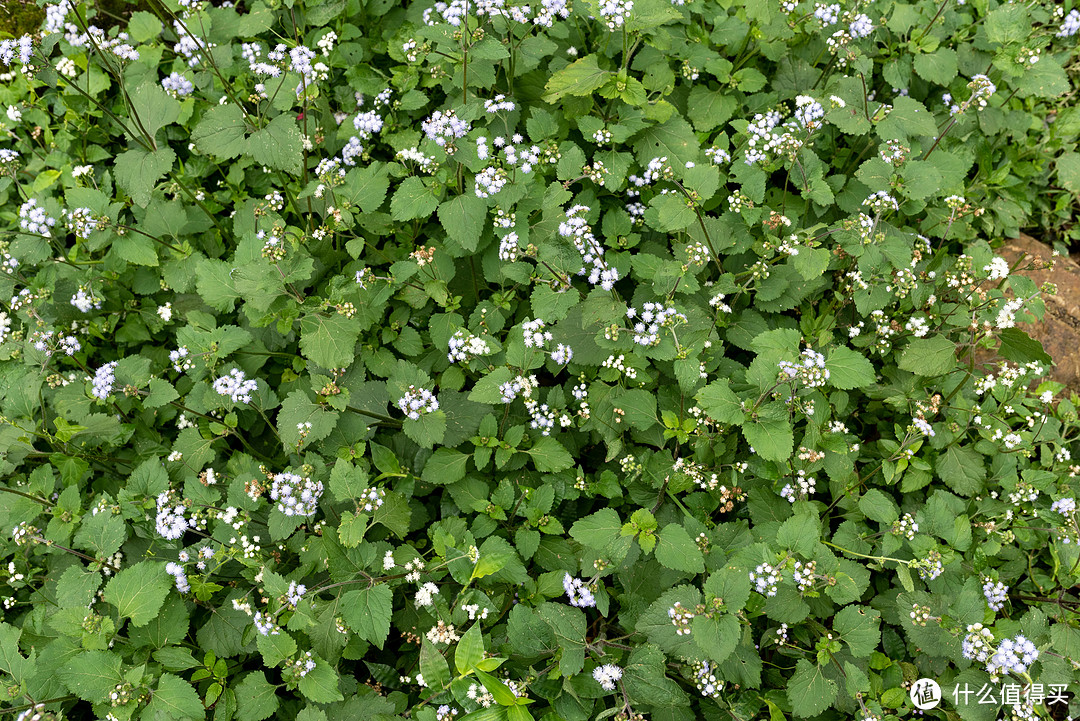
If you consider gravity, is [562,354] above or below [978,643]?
above

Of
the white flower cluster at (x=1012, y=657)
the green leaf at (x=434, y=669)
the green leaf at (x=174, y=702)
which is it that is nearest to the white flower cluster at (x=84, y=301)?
the green leaf at (x=174, y=702)

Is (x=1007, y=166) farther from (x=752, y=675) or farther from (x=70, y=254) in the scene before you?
(x=70, y=254)

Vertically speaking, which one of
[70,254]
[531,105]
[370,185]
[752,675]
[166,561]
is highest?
[531,105]

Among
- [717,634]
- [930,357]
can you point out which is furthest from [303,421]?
[930,357]

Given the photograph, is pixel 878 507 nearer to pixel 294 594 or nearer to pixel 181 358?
pixel 294 594

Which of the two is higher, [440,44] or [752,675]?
[440,44]

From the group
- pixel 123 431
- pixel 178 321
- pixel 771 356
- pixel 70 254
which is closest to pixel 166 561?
pixel 123 431
